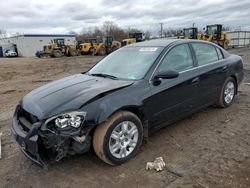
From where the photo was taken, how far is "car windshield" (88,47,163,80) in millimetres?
3926

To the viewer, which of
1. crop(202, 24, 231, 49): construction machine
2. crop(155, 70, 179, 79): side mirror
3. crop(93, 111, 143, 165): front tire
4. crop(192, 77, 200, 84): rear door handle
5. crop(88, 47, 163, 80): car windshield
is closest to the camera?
crop(93, 111, 143, 165): front tire

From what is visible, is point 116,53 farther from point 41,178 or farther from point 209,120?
point 41,178

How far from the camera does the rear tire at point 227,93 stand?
5.32 metres

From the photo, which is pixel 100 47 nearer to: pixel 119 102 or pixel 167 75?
pixel 167 75

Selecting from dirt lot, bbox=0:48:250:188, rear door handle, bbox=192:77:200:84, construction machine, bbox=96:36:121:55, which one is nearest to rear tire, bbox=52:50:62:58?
construction machine, bbox=96:36:121:55

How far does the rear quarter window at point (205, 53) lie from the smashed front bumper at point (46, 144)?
2.70m

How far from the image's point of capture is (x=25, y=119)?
3414 millimetres

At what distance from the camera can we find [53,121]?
300 centimetres

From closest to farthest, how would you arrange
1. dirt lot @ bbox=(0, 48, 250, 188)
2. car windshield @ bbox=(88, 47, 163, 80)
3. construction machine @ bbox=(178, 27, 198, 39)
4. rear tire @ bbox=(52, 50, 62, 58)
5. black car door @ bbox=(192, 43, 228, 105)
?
dirt lot @ bbox=(0, 48, 250, 188) < car windshield @ bbox=(88, 47, 163, 80) < black car door @ bbox=(192, 43, 228, 105) < construction machine @ bbox=(178, 27, 198, 39) < rear tire @ bbox=(52, 50, 62, 58)

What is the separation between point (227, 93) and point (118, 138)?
10.5ft

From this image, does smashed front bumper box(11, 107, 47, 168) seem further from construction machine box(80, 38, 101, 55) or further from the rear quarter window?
construction machine box(80, 38, 101, 55)

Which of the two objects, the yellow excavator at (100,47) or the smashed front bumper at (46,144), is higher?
the smashed front bumper at (46,144)

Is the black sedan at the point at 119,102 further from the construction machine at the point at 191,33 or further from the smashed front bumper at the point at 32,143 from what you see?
the construction machine at the point at 191,33

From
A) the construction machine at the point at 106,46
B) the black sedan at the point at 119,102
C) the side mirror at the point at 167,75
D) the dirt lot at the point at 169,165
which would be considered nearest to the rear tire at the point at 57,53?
the construction machine at the point at 106,46
